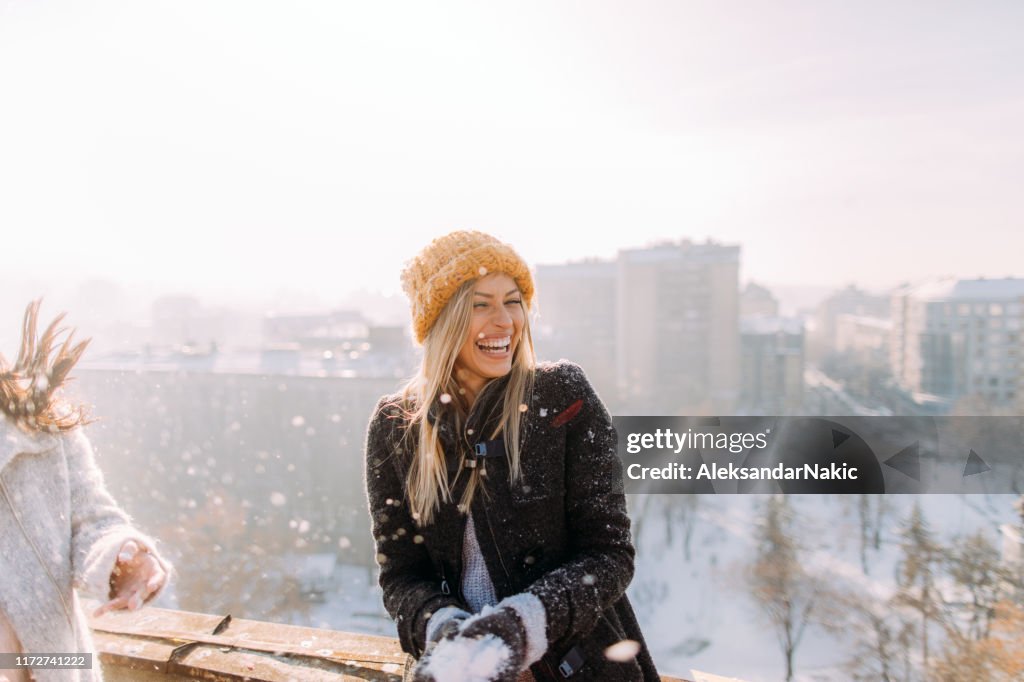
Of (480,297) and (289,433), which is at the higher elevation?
(480,297)

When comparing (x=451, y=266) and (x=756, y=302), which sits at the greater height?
(x=451, y=266)

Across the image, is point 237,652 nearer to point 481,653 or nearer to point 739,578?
point 481,653

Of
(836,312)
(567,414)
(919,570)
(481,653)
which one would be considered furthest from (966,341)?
(481,653)

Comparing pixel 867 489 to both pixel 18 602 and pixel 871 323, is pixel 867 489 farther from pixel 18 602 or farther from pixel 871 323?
pixel 871 323

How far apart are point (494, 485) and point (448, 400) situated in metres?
0.20

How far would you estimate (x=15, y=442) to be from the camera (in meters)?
1.10

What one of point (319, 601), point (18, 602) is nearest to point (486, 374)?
point (18, 602)

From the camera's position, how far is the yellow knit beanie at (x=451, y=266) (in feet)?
4.06

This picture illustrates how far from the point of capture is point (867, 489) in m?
4.85

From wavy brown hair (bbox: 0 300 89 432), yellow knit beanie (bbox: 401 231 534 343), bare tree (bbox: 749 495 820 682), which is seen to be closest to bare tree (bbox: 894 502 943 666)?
bare tree (bbox: 749 495 820 682)

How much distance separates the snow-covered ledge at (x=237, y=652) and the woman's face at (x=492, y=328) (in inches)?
31.9

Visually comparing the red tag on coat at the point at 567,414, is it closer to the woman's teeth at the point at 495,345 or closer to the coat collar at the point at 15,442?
the woman's teeth at the point at 495,345

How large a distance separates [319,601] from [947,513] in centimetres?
1537

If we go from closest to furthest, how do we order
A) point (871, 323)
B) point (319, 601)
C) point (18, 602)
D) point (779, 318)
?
point (18, 602), point (319, 601), point (779, 318), point (871, 323)
